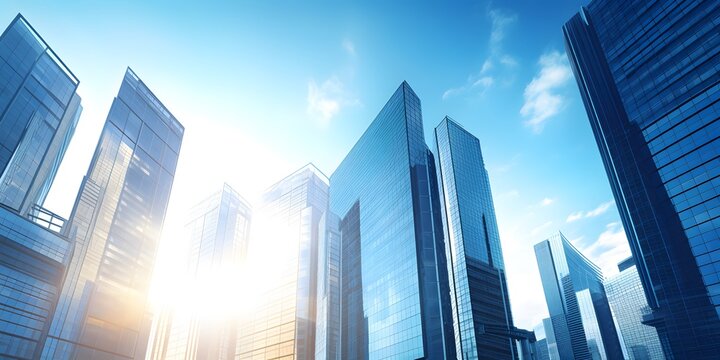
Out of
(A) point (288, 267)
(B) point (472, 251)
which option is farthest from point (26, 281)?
(B) point (472, 251)

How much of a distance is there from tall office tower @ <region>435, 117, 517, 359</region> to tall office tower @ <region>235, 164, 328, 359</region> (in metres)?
40.5

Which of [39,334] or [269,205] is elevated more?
[269,205]

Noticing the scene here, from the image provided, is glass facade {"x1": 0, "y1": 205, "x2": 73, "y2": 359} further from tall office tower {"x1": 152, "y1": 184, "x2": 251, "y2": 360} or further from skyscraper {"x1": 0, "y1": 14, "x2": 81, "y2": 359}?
tall office tower {"x1": 152, "y1": 184, "x2": 251, "y2": 360}

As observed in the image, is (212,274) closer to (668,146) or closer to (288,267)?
(288,267)

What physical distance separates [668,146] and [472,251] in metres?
46.5

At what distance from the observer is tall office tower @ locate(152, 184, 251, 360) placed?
149125 millimetres

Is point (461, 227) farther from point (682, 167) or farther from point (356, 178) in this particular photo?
point (682, 167)

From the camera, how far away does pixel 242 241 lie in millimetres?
178750

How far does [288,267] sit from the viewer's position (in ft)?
419

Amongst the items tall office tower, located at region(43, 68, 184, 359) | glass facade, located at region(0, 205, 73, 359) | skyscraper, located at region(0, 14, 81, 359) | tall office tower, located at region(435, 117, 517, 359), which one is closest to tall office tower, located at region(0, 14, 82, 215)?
skyscraper, located at region(0, 14, 81, 359)

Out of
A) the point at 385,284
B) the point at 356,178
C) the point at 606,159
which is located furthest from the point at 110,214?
the point at 606,159

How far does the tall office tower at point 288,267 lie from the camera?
11375 cm

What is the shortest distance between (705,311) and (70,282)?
123748 millimetres

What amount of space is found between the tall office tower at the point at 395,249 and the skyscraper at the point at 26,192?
6334 cm
